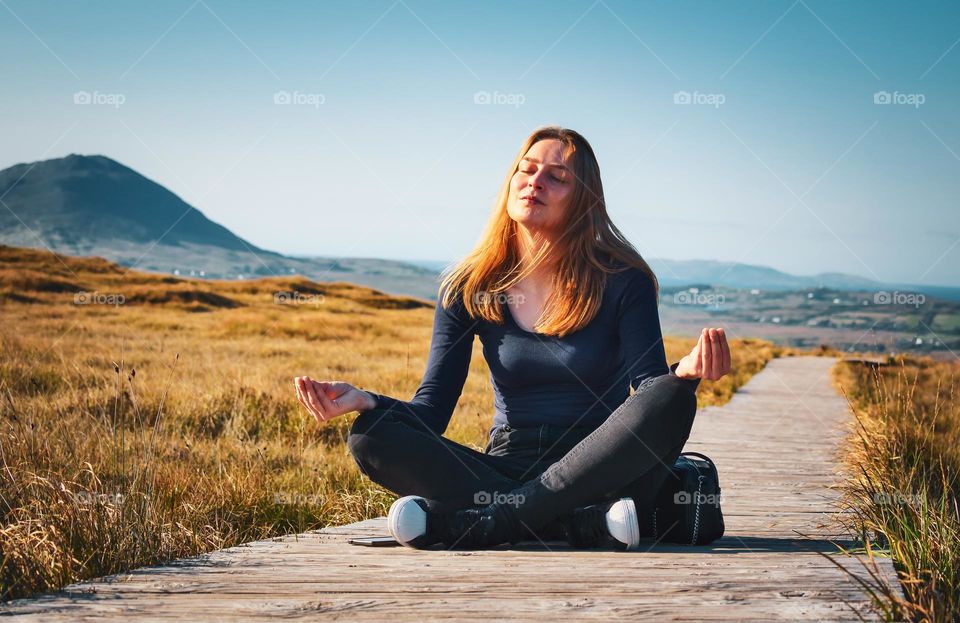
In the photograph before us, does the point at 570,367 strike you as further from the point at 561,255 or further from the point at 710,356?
the point at 710,356

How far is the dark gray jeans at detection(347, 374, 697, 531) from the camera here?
9.84 ft

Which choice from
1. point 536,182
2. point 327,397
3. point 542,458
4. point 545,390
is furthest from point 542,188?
point 327,397

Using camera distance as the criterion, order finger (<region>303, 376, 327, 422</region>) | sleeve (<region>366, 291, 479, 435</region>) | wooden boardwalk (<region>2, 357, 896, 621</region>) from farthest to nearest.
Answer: sleeve (<region>366, 291, 479, 435</region>) → finger (<region>303, 376, 327, 422</region>) → wooden boardwalk (<region>2, 357, 896, 621</region>)

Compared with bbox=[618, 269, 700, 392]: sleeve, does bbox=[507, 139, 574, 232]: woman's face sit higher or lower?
higher

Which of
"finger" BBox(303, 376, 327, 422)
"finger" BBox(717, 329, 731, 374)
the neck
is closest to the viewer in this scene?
"finger" BBox(717, 329, 731, 374)

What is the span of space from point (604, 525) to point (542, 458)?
16.0 inches

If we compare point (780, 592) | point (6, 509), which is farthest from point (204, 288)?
point (780, 592)

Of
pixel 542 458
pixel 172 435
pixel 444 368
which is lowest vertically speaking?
pixel 172 435

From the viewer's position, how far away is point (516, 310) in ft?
12.0

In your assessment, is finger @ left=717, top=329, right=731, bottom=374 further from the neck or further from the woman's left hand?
the neck

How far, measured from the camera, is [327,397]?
119 inches

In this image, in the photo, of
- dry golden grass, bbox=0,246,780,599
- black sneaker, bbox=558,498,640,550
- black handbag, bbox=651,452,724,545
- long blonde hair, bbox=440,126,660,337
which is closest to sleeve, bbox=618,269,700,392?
long blonde hair, bbox=440,126,660,337

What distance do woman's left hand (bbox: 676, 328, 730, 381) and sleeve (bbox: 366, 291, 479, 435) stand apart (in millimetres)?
1047

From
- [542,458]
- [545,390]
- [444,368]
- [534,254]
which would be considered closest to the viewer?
[542,458]
